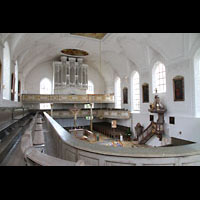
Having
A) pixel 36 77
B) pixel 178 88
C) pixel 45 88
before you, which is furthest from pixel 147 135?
pixel 36 77

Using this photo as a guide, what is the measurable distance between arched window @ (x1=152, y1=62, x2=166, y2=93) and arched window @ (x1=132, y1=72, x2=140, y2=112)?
2805 millimetres

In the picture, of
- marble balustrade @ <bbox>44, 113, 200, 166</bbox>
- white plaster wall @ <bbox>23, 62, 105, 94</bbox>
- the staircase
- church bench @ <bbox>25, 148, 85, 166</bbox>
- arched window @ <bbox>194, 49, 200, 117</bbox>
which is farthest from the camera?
white plaster wall @ <bbox>23, 62, 105, 94</bbox>

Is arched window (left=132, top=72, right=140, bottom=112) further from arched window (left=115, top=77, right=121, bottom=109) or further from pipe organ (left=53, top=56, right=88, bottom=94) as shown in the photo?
pipe organ (left=53, top=56, right=88, bottom=94)

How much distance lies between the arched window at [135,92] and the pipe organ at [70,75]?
6.63m

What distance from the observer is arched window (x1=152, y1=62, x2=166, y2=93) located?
11.9 metres

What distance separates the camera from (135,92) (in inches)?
627

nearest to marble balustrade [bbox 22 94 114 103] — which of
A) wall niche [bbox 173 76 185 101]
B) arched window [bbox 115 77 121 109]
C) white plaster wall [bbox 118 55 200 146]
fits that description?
arched window [bbox 115 77 121 109]

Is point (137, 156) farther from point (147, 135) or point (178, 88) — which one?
point (147, 135)

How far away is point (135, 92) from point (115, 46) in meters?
5.27

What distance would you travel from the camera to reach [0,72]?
613cm

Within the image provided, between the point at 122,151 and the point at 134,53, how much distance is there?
42.5 feet
